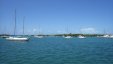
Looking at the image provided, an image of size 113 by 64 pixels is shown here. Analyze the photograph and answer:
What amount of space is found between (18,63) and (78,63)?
26.2ft

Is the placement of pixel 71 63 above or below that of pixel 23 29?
below

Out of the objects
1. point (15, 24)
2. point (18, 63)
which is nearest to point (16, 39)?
point (15, 24)

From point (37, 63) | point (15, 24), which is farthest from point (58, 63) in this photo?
point (15, 24)

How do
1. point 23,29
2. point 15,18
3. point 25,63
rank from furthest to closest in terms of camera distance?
Result: 1. point 23,29
2. point 15,18
3. point 25,63

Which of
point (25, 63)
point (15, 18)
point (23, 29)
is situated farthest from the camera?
point (23, 29)

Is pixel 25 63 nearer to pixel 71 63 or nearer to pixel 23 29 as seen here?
pixel 71 63

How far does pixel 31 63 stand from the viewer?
2312 cm

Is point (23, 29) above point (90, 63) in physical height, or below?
above

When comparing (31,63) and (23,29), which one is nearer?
(31,63)

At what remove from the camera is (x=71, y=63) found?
23531 mm

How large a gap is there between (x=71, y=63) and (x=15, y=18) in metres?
61.5

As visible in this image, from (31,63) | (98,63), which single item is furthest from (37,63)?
(98,63)

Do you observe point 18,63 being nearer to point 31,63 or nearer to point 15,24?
point 31,63

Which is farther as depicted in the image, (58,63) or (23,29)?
(23,29)
